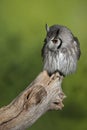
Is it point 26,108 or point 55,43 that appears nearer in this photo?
point 26,108

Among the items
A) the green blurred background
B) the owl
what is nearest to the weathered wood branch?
the owl

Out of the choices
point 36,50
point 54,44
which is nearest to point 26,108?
point 54,44

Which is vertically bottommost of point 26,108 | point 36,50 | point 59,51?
point 26,108

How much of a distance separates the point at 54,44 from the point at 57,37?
1.6 inches

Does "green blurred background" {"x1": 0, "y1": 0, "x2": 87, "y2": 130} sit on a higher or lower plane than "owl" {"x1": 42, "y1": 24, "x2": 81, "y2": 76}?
higher

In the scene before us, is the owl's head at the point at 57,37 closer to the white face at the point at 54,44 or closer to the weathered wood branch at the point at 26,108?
the white face at the point at 54,44

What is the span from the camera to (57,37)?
3174 mm

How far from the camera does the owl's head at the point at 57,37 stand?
3154 millimetres

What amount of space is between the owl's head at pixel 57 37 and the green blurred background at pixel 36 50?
1787mm

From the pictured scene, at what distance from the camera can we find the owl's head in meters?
3.15

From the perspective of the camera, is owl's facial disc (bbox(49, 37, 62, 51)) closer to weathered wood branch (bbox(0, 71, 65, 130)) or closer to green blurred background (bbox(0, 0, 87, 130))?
weathered wood branch (bbox(0, 71, 65, 130))

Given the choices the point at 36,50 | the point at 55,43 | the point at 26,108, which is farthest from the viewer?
the point at 36,50

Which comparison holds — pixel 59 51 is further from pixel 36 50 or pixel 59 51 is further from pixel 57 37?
pixel 36 50

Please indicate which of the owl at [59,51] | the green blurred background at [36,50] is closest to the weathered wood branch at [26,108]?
the owl at [59,51]
